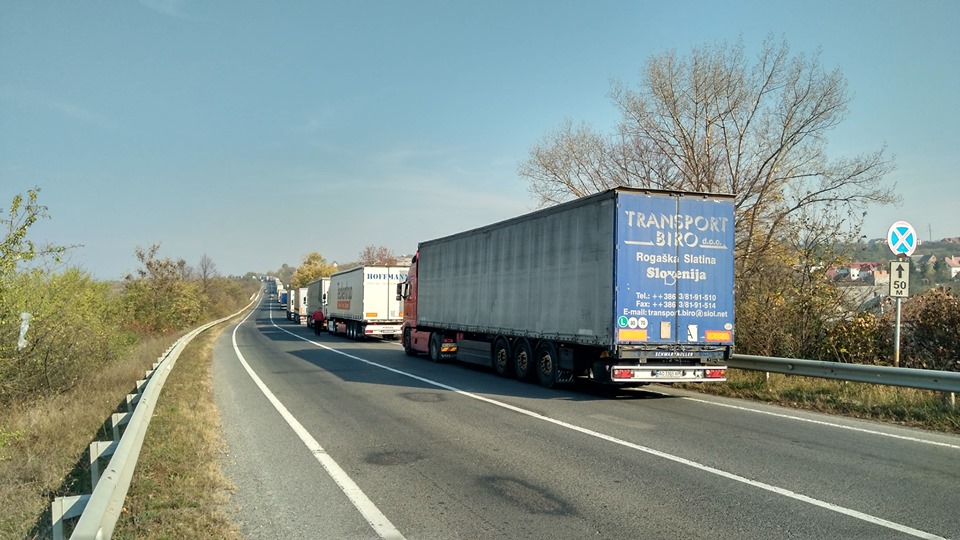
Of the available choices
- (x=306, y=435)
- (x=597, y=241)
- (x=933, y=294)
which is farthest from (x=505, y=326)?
(x=933, y=294)

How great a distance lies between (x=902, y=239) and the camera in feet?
38.3

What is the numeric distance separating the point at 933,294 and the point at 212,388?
48.7ft

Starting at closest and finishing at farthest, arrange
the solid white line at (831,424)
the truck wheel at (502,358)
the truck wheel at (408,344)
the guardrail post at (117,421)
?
the guardrail post at (117,421) < the solid white line at (831,424) < the truck wheel at (502,358) < the truck wheel at (408,344)

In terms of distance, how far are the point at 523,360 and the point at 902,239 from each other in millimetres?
7747

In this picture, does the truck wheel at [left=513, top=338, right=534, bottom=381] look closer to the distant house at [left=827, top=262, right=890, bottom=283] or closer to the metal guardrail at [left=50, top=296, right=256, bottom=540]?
the distant house at [left=827, top=262, right=890, bottom=283]

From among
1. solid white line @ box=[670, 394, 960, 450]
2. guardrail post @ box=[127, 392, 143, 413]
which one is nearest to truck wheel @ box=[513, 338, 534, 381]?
solid white line @ box=[670, 394, 960, 450]

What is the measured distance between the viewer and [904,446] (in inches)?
316

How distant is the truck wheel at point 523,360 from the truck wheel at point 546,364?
0.76 feet

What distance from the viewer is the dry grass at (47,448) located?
221 inches

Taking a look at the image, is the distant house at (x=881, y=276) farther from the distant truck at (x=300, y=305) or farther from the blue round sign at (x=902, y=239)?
the distant truck at (x=300, y=305)

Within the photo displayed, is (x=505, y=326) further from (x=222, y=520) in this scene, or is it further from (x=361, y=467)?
(x=222, y=520)

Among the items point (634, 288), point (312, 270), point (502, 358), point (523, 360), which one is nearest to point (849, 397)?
point (634, 288)

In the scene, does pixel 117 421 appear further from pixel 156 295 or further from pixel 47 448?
pixel 156 295

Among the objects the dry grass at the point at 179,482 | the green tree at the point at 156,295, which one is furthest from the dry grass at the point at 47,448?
the green tree at the point at 156,295
